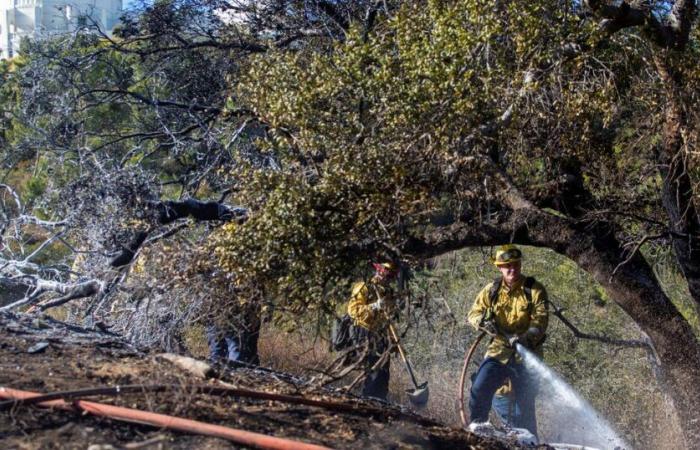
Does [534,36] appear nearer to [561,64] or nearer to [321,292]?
[561,64]

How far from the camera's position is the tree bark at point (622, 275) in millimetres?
7348

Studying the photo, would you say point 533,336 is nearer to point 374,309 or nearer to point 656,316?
point 656,316

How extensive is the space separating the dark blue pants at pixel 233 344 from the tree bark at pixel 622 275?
164 cm

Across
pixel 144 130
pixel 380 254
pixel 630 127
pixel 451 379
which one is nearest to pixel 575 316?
pixel 451 379

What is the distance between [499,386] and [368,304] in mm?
1649

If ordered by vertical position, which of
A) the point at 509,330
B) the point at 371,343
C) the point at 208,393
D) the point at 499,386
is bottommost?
the point at 499,386

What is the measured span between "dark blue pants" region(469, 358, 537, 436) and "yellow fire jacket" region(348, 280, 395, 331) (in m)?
1.40

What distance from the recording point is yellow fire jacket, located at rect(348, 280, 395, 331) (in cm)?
672

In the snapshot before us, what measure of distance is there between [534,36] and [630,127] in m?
1.34

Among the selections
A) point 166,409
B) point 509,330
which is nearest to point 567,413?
point 509,330

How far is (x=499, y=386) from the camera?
25.5 feet

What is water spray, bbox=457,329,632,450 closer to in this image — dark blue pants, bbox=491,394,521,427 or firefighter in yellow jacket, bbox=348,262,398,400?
dark blue pants, bbox=491,394,521,427

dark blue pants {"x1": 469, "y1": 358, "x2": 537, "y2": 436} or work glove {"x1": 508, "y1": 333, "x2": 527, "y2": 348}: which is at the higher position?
work glove {"x1": 508, "y1": 333, "x2": 527, "y2": 348}

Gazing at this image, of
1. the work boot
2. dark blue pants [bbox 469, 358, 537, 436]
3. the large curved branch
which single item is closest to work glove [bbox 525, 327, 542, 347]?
dark blue pants [bbox 469, 358, 537, 436]
